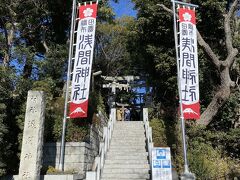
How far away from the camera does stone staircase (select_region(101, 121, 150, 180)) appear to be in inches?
461

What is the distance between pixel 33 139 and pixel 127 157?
4.34 m

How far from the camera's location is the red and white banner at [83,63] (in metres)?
11.6

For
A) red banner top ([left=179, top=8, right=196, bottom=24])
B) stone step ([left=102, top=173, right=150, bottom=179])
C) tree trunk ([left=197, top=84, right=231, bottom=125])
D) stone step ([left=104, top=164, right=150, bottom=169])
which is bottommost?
stone step ([left=102, top=173, right=150, bottom=179])

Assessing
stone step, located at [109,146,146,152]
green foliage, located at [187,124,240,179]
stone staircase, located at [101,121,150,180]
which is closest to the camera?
stone staircase, located at [101,121,150,180]

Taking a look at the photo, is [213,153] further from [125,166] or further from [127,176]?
[127,176]

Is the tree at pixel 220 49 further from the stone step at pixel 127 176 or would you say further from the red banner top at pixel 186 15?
the stone step at pixel 127 176

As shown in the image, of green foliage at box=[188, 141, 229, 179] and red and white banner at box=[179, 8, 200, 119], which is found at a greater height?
red and white banner at box=[179, 8, 200, 119]

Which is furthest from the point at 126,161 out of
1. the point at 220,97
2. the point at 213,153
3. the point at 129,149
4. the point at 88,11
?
the point at 88,11

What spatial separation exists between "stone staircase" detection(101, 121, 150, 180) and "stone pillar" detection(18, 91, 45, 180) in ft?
8.99

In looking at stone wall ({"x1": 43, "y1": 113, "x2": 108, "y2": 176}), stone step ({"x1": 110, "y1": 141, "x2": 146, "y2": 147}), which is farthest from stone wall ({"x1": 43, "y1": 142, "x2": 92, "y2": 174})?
stone step ({"x1": 110, "y1": 141, "x2": 146, "y2": 147})

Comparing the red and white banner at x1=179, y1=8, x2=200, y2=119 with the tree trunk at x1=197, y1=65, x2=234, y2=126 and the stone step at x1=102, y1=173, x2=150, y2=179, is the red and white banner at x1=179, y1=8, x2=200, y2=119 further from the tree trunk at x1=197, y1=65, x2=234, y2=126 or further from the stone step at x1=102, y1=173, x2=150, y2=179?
the tree trunk at x1=197, y1=65, x2=234, y2=126

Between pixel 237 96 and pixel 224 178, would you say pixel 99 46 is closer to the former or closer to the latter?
pixel 237 96

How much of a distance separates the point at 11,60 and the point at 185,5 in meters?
7.34

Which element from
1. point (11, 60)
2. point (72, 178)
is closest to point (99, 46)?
point (11, 60)
